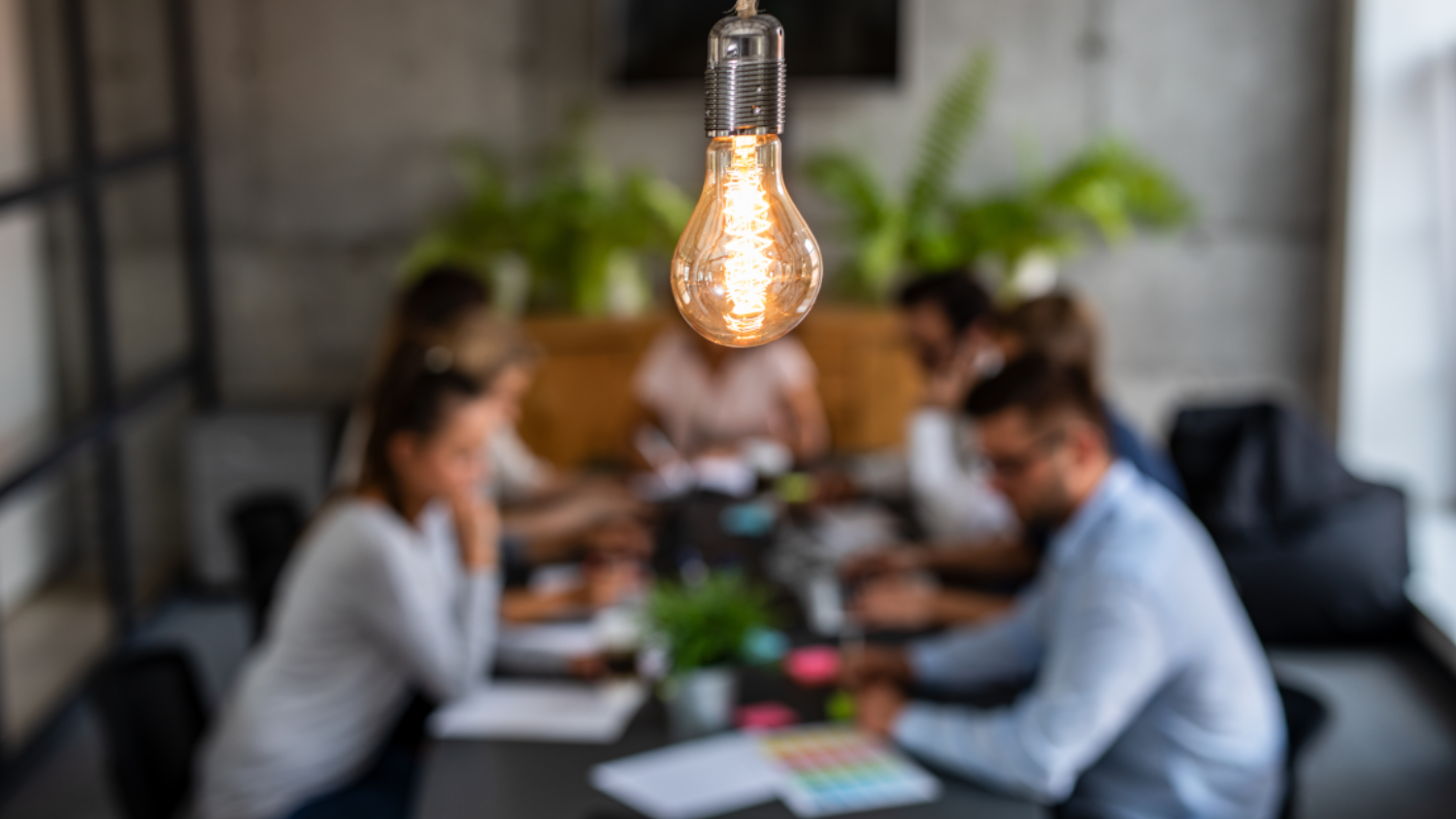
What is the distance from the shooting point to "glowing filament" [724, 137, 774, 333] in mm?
1429

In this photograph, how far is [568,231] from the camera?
593cm

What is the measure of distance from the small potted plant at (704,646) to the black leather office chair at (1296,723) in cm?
102

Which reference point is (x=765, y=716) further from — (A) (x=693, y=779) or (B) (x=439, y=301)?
(B) (x=439, y=301)

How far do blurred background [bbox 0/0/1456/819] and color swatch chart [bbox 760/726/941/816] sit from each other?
124 inches

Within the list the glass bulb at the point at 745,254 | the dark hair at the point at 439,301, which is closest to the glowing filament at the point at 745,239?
the glass bulb at the point at 745,254

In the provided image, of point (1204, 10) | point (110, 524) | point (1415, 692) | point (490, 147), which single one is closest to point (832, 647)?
point (1415, 692)

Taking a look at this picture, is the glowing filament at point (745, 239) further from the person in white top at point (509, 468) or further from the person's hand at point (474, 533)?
the person in white top at point (509, 468)

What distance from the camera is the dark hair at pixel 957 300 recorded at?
172 inches

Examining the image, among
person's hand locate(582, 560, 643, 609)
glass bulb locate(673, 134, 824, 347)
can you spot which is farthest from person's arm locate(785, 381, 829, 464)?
glass bulb locate(673, 134, 824, 347)

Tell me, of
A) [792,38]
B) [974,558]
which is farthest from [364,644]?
[792,38]

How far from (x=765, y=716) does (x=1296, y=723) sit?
1.01 meters

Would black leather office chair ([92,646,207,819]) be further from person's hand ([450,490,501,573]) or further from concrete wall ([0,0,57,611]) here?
concrete wall ([0,0,57,611])

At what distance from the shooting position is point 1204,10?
245 inches

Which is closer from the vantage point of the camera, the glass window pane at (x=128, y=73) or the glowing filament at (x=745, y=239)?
the glowing filament at (x=745, y=239)
